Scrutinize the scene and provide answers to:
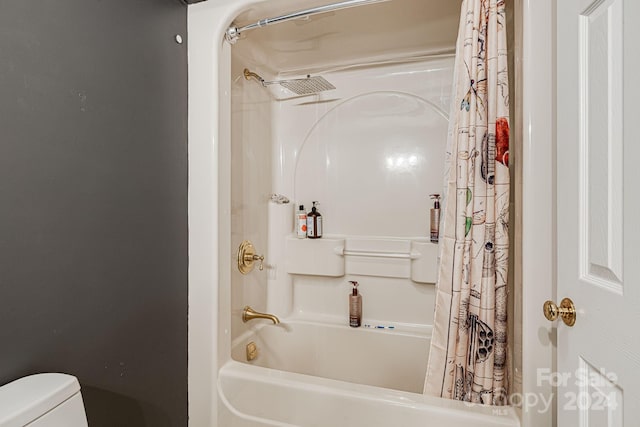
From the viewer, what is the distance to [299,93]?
2.07 m

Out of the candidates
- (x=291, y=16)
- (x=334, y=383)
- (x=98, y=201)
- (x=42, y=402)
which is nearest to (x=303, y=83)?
(x=291, y=16)

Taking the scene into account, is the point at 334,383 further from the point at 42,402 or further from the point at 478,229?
the point at 42,402

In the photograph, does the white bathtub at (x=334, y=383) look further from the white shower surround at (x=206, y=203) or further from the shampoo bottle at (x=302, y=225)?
the shampoo bottle at (x=302, y=225)

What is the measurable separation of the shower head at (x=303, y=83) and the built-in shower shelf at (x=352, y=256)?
2.84 ft
